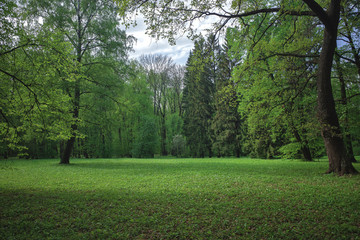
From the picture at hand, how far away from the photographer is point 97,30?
18.1 meters

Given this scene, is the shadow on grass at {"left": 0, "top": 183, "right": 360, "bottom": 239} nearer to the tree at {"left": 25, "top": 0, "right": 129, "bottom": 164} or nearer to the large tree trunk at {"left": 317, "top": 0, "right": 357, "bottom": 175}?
the large tree trunk at {"left": 317, "top": 0, "right": 357, "bottom": 175}

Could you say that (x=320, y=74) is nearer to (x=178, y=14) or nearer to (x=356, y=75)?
(x=356, y=75)

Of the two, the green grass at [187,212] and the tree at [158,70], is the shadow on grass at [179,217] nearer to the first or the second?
the green grass at [187,212]

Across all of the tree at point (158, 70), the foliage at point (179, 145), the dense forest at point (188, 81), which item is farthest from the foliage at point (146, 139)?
the tree at point (158, 70)

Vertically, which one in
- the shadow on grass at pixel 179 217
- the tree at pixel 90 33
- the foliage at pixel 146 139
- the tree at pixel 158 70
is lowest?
the shadow on grass at pixel 179 217

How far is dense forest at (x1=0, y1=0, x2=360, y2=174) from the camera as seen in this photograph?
6.85m

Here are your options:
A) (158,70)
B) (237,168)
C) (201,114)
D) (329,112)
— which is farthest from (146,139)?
(329,112)

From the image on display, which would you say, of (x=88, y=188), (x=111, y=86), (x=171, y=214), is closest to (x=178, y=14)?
(x=171, y=214)

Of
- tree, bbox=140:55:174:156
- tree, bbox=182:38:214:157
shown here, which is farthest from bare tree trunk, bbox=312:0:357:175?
tree, bbox=140:55:174:156

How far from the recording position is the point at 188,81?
39.2m

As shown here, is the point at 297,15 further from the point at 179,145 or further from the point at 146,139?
the point at 179,145

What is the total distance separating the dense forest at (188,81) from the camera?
6.85 metres

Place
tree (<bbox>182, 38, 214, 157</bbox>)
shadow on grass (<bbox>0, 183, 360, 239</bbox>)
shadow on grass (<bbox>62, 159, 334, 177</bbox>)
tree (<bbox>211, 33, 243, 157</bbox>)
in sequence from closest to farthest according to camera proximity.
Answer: shadow on grass (<bbox>0, 183, 360, 239</bbox>)
shadow on grass (<bbox>62, 159, 334, 177</bbox>)
tree (<bbox>211, 33, 243, 157</bbox>)
tree (<bbox>182, 38, 214, 157</bbox>)

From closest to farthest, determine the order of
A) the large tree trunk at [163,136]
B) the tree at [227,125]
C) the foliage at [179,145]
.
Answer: the tree at [227,125] → the foliage at [179,145] → the large tree trunk at [163,136]
